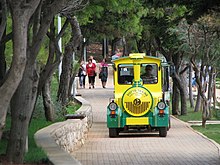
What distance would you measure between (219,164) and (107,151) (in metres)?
3.81

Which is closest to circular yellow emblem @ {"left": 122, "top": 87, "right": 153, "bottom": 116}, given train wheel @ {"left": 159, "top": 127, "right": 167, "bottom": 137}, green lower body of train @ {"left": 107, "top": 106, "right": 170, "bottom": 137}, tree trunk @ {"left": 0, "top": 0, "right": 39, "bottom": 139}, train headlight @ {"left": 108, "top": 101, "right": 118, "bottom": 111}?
green lower body of train @ {"left": 107, "top": 106, "right": 170, "bottom": 137}

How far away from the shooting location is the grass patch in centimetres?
2170

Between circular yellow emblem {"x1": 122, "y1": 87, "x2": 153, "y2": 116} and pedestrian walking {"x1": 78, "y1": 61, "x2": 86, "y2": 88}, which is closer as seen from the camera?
circular yellow emblem {"x1": 122, "y1": 87, "x2": 153, "y2": 116}

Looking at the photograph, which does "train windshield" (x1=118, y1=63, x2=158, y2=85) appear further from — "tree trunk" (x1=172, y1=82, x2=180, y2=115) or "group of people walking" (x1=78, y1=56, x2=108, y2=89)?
"group of people walking" (x1=78, y1=56, x2=108, y2=89)

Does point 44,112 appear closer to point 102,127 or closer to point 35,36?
point 102,127

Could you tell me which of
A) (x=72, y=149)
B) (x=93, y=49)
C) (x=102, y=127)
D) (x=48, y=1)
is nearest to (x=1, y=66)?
(x=48, y=1)

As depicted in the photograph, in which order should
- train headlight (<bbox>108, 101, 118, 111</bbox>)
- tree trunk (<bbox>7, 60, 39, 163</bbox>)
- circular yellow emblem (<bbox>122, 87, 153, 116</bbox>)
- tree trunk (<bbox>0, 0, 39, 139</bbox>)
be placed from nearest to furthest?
tree trunk (<bbox>0, 0, 39, 139</bbox>), tree trunk (<bbox>7, 60, 39, 163</bbox>), circular yellow emblem (<bbox>122, 87, 153, 116</bbox>), train headlight (<bbox>108, 101, 118, 111</bbox>)

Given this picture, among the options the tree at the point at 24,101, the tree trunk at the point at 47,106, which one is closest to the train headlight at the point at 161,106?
the tree trunk at the point at 47,106

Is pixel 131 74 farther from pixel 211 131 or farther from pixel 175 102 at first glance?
pixel 175 102

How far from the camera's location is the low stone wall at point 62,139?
1079cm

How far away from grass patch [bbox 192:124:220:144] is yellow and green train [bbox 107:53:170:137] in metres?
1.56

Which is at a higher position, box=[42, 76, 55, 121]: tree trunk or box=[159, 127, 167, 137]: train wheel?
box=[42, 76, 55, 121]: tree trunk

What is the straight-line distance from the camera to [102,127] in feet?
83.7

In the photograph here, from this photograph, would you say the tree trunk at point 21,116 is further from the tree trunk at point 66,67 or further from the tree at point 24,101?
the tree trunk at point 66,67
